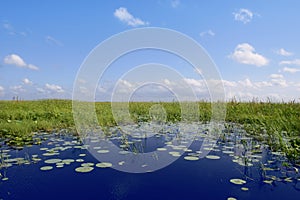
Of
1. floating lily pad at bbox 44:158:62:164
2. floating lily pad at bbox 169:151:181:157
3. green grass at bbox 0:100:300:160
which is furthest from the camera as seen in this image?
green grass at bbox 0:100:300:160

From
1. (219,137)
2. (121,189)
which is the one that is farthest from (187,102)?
(121,189)

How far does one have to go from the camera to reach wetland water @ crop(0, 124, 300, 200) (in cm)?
338

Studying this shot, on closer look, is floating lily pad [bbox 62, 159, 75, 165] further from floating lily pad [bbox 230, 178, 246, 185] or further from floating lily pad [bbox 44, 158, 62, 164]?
floating lily pad [bbox 230, 178, 246, 185]

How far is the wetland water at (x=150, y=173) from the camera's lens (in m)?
3.38

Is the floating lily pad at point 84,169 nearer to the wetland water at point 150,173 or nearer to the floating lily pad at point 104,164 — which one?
the wetland water at point 150,173

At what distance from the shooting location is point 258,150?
560 cm

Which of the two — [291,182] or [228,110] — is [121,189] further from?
[228,110]

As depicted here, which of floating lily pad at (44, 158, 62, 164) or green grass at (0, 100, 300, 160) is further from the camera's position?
green grass at (0, 100, 300, 160)

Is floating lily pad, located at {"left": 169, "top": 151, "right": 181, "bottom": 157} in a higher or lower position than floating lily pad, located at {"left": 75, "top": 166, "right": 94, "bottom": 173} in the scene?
higher

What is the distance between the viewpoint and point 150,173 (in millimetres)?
4164

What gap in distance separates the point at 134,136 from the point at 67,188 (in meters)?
3.85

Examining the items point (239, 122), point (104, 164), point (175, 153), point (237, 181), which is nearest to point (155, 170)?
point (104, 164)

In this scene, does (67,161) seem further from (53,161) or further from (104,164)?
(104,164)

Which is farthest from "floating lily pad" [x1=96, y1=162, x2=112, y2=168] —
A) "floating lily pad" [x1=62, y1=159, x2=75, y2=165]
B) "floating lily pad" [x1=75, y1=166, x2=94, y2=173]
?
"floating lily pad" [x1=62, y1=159, x2=75, y2=165]
